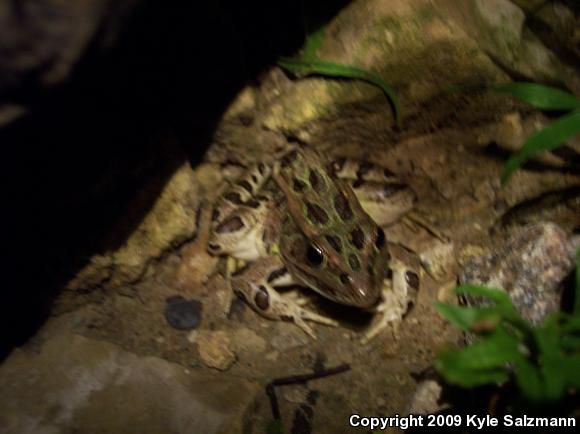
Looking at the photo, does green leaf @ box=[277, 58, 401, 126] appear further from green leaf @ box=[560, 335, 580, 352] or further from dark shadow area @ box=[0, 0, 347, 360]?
green leaf @ box=[560, 335, 580, 352]

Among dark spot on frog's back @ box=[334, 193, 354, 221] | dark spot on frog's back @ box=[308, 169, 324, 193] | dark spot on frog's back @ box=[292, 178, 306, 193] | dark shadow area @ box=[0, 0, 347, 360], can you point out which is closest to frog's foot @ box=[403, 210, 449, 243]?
dark spot on frog's back @ box=[334, 193, 354, 221]

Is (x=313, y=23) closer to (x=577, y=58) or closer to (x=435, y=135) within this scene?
(x=435, y=135)

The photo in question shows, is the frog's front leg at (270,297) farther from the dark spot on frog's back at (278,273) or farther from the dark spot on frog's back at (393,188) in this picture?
the dark spot on frog's back at (393,188)

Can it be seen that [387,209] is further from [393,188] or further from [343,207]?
[343,207]

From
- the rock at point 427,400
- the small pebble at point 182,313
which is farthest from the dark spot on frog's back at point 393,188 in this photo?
the small pebble at point 182,313

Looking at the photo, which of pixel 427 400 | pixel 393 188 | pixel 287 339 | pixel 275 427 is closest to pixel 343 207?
pixel 393 188
